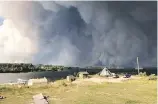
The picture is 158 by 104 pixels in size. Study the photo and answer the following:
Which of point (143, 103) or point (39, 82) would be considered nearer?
point (143, 103)

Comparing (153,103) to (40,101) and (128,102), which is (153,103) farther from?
(40,101)

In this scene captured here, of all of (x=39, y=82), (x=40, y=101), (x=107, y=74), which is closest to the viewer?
(x=40, y=101)

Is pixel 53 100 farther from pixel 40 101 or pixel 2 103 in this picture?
pixel 2 103

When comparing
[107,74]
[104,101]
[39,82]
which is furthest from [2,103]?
[107,74]

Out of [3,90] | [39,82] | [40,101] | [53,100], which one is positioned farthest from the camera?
[39,82]

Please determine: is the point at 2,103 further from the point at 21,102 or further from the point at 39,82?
the point at 39,82

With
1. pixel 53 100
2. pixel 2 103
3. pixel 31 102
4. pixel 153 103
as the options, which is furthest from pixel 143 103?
pixel 2 103

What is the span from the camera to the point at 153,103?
25766 mm

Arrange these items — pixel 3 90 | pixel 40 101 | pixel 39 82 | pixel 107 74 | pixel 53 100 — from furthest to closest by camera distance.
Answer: pixel 107 74 → pixel 39 82 → pixel 3 90 → pixel 53 100 → pixel 40 101

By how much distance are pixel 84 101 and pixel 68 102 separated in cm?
152

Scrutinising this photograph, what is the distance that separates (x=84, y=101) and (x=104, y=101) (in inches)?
83.4

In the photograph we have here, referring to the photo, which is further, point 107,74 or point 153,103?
point 107,74

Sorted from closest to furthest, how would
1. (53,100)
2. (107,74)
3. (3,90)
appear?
(53,100) → (3,90) → (107,74)

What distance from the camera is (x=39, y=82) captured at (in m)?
49.9
